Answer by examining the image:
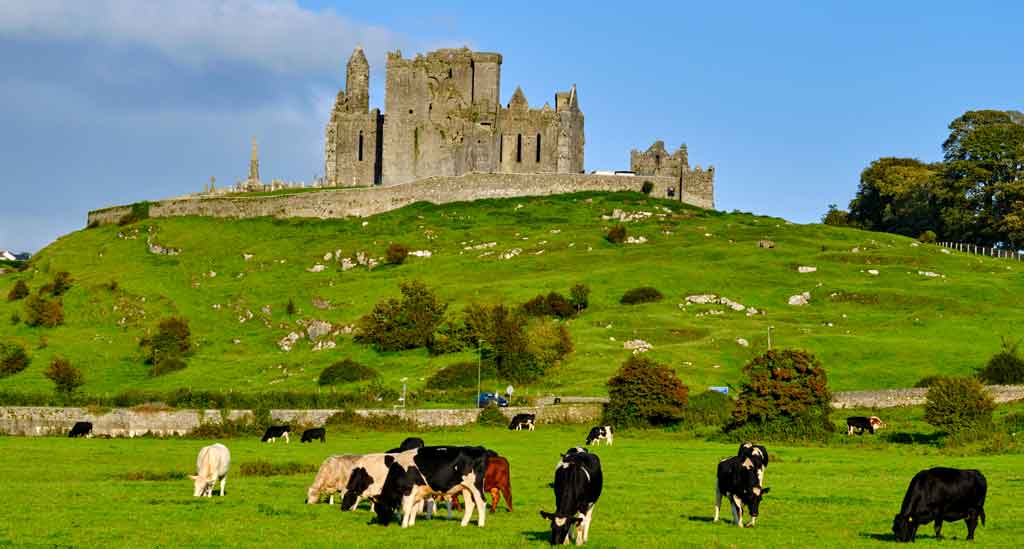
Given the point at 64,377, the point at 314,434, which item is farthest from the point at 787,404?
the point at 64,377

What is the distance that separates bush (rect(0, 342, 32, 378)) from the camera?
291 feet

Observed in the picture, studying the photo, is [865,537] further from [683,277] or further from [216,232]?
[216,232]

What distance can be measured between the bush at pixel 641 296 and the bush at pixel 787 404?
35.4 meters

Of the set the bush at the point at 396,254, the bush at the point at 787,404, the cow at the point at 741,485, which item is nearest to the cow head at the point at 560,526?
the cow at the point at 741,485

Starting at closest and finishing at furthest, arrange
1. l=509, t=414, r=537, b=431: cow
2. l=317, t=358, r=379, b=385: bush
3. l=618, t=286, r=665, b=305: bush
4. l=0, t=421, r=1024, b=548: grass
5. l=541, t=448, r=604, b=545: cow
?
l=541, t=448, r=604, b=545: cow
l=0, t=421, r=1024, b=548: grass
l=509, t=414, r=537, b=431: cow
l=317, t=358, r=379, b=385: bush
l=618, t=286, r=665, b=305: bush

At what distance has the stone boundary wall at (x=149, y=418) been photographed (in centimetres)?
6191

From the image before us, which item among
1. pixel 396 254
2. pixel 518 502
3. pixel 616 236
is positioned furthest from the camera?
pixel 616 236

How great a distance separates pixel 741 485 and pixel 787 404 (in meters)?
30.8

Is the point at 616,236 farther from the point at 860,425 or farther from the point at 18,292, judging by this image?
the point at 860,425

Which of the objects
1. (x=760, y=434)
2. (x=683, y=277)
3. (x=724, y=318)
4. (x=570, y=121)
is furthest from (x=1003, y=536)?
(x=570, y=121)

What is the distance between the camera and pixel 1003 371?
231 ft

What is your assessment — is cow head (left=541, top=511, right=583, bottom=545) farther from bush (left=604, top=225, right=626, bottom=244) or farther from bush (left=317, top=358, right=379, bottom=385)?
bush (left=604, top=225, right=626, bottom=244)

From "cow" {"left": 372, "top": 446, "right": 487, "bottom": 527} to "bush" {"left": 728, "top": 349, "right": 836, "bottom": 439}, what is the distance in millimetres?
31920

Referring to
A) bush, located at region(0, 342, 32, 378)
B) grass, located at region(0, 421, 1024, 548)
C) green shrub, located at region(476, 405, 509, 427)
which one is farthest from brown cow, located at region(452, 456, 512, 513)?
bush, located at region(0, 342, 32, 378)
